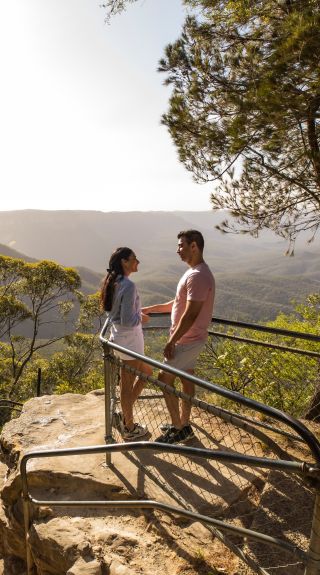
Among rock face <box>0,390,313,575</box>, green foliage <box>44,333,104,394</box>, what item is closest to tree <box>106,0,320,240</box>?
rock face <box>0,390,313,575</box>

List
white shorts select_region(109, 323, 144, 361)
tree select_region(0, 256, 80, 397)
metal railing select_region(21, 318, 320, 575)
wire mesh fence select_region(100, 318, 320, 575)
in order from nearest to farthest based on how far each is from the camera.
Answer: metal railing select_region(21, 318, 320, 575)
wire mesh fence select_region(100, 318, 320, 575)
white shorts select_region(109, 323, 144, 361)
tree select_region(0, 256, 80, 397)

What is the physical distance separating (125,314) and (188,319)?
2.29 feet

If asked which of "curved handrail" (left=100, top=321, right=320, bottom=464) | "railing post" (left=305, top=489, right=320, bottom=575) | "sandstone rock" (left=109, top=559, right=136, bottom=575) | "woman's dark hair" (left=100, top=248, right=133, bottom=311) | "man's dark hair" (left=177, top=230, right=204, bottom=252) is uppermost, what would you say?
"man's dark hair" (left=177, top=230, right=204, bottom=252)

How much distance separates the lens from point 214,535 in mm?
2623

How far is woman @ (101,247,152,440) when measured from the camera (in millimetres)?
3627

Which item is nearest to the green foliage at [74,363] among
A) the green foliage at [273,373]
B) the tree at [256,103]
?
the green foliage at [273,373]

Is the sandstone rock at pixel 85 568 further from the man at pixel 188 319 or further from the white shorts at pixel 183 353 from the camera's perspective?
the white shorts at pixel 183 353

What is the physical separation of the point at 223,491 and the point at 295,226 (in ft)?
14.9

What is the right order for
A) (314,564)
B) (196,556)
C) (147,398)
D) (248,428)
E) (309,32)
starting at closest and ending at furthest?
(314,564)
(248,428)
(196,556)
(309,32)
(147,398)

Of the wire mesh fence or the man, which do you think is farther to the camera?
the man

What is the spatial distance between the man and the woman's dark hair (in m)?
0.58

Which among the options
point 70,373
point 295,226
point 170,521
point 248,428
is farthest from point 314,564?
point 70,373

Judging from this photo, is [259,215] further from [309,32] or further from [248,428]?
[248,428]

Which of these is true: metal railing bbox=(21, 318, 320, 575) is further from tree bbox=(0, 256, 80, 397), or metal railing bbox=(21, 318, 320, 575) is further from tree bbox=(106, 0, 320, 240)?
tree bbox=(0, 256, 80, 397)
